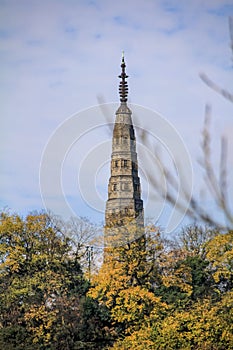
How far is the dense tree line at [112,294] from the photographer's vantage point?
27781mm

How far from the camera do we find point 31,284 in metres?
37.7

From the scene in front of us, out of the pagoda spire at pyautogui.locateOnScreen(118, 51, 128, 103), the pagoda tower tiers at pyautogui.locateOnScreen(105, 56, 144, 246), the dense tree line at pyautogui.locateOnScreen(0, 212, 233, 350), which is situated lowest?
the dense tree line at pyautogui.locateOnScreen(0, 212, 233, 350)

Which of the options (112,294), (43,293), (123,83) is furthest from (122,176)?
(112,294)

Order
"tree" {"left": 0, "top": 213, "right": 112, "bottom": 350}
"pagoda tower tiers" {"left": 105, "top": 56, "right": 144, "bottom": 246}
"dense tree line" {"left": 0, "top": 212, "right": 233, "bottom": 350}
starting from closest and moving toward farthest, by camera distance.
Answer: "dense tree line" {"left": 0, "top": 212, "right": 233, "bottom": 350}
"tree" {"left": 0, "top": 213, "right": 112, "bottom": 350}
"pagoda tower tiers" {"left": 105, "top": 56, "right": 144, "bottom": 246}

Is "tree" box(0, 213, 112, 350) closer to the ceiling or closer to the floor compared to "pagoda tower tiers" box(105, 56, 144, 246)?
closer to the floor

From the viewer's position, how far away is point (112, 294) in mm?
30453

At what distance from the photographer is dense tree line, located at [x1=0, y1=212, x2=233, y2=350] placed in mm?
27781

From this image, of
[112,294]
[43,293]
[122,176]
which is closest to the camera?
[112,294]

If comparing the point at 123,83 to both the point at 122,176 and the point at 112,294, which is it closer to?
the point at 122,176

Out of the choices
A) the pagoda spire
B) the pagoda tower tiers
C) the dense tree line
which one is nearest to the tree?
the dense tree line

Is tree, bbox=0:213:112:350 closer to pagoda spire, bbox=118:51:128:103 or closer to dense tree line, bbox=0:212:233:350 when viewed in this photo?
dense tree line, bbox=0:212:233:350

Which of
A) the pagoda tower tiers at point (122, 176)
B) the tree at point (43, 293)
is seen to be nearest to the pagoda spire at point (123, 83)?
the pagoda tower tiers at point (122, 176)

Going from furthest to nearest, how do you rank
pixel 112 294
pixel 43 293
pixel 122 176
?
pixel 122 176
pixel 43 293
pixel 112 294

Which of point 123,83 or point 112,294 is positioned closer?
point 112,294
